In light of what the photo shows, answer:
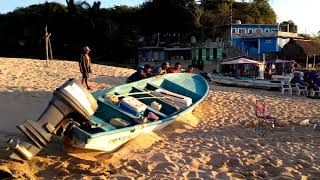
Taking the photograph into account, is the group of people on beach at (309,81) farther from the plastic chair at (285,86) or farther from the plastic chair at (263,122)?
the plastic chair at (263,122)

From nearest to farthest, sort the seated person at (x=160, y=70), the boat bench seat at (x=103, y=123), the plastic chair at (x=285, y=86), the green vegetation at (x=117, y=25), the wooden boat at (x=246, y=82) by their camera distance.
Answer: the boat bench seat at (x=103, y=123)
the seated person at (x=160, y=70)
the plastic chair at (x=285, y=86)
the wooden boat at (x=246, y=82)
the green vegetation at (x=117, y=25)

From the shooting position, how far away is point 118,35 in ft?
148

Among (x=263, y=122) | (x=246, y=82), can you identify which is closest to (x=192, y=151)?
(x=263, y=122)

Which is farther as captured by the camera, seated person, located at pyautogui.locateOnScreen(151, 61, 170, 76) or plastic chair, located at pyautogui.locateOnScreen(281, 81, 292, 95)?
plastic chair, located at pyautogui.locateOnScreen(281, 81, 292, 95)

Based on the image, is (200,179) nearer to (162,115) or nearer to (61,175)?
(61,175)

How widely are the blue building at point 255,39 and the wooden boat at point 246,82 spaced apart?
16.0m

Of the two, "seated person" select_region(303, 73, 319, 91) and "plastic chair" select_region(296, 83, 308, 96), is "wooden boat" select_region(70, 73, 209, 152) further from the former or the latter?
"seated person" select_region(303, 73, 319, 91)

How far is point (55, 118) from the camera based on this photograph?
629 centimetres

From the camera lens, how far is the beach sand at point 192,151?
624 cm

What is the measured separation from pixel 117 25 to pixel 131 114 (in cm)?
4025

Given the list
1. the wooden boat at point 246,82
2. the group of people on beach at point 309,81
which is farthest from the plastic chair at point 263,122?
the wooden boat at point 246,82

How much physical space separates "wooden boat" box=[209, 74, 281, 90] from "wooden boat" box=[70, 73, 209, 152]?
28.2ft

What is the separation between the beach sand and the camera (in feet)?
20.5

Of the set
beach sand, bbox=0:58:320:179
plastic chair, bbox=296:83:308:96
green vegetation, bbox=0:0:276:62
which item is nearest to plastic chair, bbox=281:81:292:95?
plastic chair, bbox=296:83:308:96
